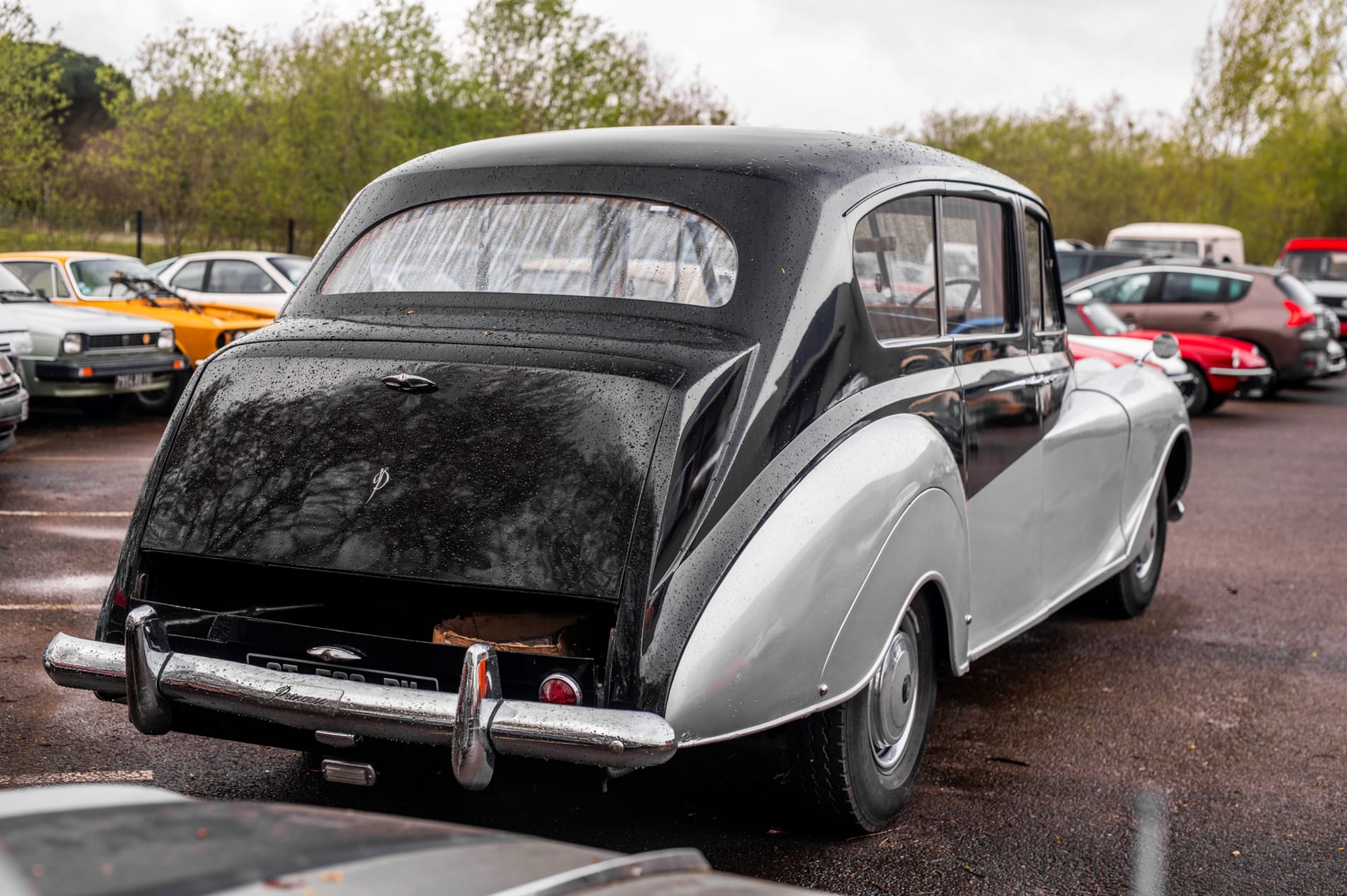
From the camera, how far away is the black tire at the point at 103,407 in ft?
45.8

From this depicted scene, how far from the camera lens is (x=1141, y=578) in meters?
6.70

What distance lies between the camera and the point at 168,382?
1357cm

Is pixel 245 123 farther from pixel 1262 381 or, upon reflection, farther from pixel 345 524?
pixel 345 524

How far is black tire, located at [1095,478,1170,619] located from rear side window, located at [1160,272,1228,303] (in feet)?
40.2

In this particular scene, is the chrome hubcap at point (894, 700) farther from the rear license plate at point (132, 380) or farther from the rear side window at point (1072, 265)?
the rear side window at point (1072, 265)

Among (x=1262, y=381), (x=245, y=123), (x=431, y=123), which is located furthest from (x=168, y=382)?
(x=245, y=123)

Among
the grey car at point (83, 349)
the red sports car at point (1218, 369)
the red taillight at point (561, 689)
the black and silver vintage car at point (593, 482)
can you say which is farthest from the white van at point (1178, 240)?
the red taillight at point (561, 689)

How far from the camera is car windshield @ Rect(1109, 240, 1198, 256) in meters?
30.2

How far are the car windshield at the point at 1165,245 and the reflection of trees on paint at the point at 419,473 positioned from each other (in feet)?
93.8

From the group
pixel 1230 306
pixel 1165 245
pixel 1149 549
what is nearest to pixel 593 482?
pixel 1149 549

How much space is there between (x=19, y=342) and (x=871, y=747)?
9.95 metres

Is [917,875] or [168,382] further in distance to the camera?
[168,382]

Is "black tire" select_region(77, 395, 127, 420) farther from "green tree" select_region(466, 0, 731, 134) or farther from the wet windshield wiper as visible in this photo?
"green tree" select_region(466, 0, 731, 134)

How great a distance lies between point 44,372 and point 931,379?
407 inches
